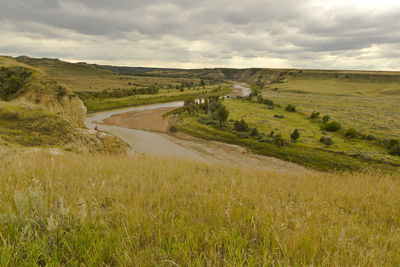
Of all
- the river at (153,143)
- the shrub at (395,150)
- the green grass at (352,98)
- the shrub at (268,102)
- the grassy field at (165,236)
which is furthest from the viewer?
the shrub at (268,102)

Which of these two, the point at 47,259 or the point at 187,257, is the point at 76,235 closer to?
the point at 47,259

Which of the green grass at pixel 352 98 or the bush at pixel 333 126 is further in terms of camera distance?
the green grass at pixel 352 98

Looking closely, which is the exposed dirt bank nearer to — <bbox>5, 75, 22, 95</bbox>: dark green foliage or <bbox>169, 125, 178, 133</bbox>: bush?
<bbox>169, 125, 178, 133</bbox>: bush

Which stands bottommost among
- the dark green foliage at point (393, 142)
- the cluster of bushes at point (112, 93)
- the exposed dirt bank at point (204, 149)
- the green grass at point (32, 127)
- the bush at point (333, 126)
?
the exposed dirt bank at point (204, 149)

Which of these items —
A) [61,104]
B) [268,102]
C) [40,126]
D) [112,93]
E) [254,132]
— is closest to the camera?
[40,126]

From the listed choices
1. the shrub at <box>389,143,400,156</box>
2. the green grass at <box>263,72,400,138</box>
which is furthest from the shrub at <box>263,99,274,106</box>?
the shrub at <box>389,143,400,156</box>

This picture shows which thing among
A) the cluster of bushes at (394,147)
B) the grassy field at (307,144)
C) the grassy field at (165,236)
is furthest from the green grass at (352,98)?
the grassy field at (165,236)

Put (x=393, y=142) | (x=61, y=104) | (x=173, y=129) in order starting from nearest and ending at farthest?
1. (x=61, y=104)
2. (x=393, y=142)
3. (x=173, y=129)

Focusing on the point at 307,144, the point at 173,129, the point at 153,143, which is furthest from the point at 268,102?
the point at 153,143

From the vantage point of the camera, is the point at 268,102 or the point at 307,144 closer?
the point at 307,144

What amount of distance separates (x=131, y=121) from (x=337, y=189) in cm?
4520

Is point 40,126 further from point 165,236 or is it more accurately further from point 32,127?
point 165,236

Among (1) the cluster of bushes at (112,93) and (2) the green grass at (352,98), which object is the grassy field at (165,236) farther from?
(1) the cluster of bushes at (112,93)

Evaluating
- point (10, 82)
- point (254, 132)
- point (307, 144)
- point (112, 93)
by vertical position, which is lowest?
point (307, 144)
